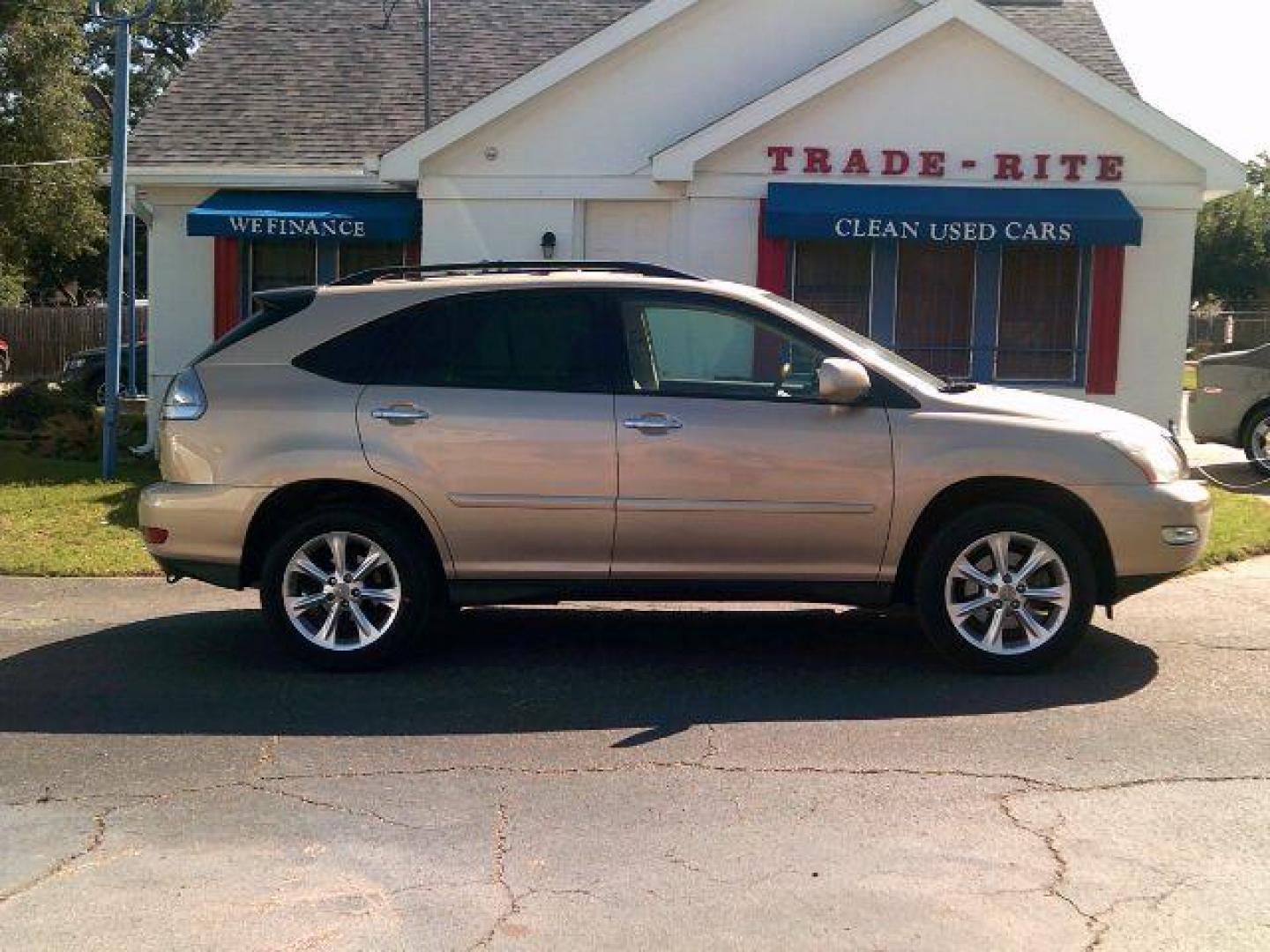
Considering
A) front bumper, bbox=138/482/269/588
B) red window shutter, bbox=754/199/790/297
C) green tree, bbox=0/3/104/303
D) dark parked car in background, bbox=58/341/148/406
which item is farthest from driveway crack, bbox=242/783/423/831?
green tree, bbox=0/3/104/303

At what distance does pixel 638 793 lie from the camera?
5219 mm

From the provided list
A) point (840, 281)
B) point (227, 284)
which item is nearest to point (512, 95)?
point (840, 281)

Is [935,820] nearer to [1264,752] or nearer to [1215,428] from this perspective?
[1264,752]

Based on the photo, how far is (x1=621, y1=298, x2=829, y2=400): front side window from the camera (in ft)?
22.1

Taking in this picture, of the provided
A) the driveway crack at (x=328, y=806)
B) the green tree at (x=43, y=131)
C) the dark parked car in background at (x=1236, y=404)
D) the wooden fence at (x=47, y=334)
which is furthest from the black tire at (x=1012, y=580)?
the wooden fence at (x=47, y=334)

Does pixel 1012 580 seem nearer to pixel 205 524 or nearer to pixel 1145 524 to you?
pixel 1145 524

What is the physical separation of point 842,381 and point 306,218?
341 inches

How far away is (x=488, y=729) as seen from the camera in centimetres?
602

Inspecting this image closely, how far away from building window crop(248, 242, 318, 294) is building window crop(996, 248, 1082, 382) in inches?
273

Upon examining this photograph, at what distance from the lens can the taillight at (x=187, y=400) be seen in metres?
6.79

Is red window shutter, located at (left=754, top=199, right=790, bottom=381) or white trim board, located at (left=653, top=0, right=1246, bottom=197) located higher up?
white trim board, located at (left=653, top=0, right=1246, bottom=197)

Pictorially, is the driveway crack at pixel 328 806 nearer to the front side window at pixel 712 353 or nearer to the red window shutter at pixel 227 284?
the front side window at pixel 712 353

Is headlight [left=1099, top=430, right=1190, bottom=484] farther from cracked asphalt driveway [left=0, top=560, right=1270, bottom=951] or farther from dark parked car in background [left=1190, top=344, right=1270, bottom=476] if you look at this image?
dark parked car in background [left=1190, top=344, right=1270, bottom=476]

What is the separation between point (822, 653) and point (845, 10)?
9.12m
